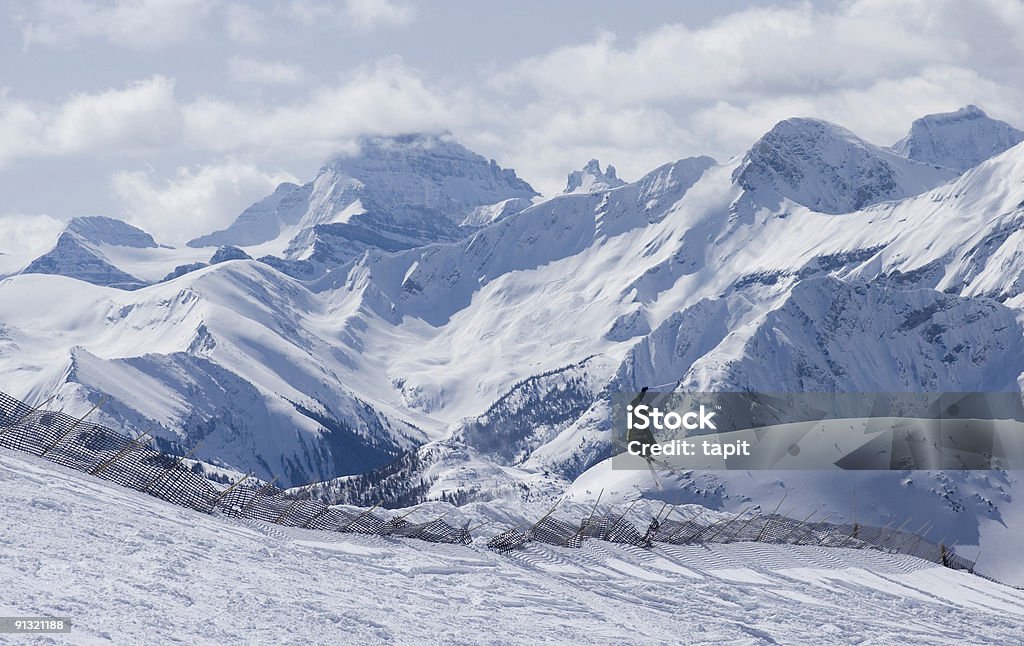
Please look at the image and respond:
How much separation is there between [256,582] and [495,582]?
870 cm

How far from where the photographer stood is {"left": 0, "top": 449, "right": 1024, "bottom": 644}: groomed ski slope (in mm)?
22859

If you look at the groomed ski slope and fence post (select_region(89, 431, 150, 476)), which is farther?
fence post (select_region(89, 431, 150, 476))

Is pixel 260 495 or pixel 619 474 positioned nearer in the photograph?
pixel 260 495

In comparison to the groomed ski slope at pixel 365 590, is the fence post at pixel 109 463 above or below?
above

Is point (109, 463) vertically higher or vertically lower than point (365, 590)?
higher

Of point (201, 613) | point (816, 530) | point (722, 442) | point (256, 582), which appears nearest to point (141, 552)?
point (256, 582)

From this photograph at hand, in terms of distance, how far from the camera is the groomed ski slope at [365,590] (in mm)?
22859

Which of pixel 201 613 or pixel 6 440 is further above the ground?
pixel 6 440

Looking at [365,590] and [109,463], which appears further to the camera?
[109,463]

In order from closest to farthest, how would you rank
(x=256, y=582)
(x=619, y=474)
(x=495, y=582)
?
(x=256, y=582), (x=495, y=582), (x=619, y=474)

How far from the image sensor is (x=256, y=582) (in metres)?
26.8

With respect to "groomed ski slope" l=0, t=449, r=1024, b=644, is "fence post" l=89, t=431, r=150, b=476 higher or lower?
higher

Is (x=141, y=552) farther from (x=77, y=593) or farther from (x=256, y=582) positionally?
(x=77, y=593)

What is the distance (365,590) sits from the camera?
2941 centimetres
